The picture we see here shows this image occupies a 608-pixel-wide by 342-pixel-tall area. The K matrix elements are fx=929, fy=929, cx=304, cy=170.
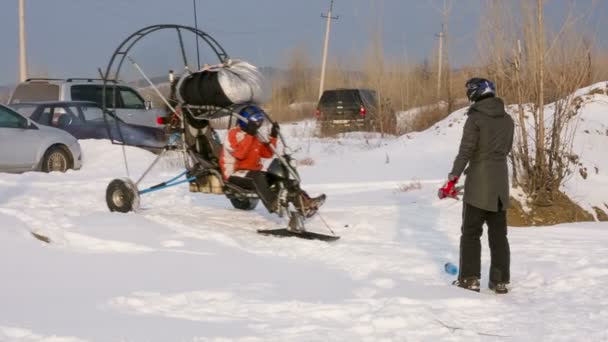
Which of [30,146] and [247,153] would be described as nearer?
[247,153]

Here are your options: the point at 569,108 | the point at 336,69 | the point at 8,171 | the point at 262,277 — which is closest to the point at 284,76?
the point at 336,69

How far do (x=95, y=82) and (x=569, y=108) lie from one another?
12837mm

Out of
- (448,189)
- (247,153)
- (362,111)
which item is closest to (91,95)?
(362,111)

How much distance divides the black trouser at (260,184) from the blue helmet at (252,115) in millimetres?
551

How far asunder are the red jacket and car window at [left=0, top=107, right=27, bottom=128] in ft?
24.1

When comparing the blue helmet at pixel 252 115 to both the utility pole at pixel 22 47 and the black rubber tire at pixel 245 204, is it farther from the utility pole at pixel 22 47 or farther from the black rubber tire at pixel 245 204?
the utility pole at pixel 22 47

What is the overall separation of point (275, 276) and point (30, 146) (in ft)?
33.0

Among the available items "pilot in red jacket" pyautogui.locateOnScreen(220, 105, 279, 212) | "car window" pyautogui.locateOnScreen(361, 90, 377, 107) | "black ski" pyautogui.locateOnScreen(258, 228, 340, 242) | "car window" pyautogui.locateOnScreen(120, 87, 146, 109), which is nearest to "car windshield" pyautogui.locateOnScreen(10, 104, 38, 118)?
"car window" pyautogui.locateOnScreen(120, 87, 146, 109)

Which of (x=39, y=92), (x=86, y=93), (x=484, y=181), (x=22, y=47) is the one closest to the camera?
(x=484, y=181)

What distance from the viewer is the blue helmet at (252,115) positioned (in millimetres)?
10203

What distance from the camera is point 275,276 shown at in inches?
311

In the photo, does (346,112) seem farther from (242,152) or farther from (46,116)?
(242,152)

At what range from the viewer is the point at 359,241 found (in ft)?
32.5

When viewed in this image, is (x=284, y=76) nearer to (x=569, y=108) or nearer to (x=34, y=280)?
(x=569, y=108)
